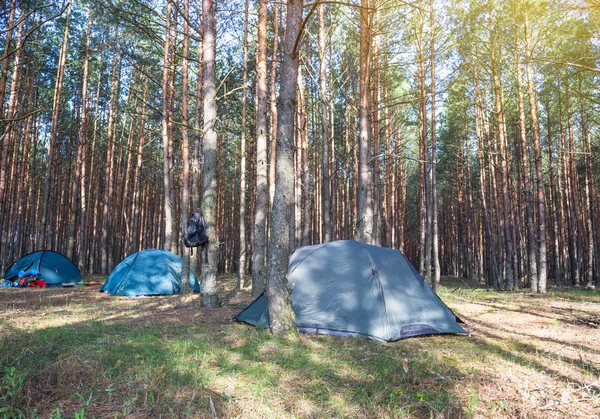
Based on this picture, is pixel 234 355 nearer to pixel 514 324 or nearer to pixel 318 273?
pixel 318 273

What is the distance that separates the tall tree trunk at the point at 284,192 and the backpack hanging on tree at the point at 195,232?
2754 millimetres

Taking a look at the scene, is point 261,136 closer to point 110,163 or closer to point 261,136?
point 261,136

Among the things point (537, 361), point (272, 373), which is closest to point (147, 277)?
point (272, 373)

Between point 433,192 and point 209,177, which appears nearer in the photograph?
point 209,177

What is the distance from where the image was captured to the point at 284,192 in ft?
20.6

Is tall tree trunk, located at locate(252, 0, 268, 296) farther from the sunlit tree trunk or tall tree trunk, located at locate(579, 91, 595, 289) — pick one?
tall tree trunk, located at locate(579, 91, 595, 289)

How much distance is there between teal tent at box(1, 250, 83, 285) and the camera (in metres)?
13.8

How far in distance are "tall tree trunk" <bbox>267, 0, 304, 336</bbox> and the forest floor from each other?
492 mm

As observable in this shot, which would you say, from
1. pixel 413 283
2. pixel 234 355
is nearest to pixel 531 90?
pixel 413 283

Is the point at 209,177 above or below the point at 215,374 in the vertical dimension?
Answer: above

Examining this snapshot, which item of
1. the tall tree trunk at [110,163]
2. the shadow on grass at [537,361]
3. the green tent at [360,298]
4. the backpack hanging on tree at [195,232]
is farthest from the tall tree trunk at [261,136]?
the tall tree trunk at [110,163]

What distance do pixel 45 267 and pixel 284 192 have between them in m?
12.2

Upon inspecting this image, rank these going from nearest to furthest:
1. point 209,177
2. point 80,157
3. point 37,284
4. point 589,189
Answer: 1. point 209,177
2. point 37,284
3. point 80,157
4. point 589,189

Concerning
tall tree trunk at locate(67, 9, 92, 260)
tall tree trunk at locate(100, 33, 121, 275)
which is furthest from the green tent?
tall tree trunk at locate(100, 33, 121, 275)
